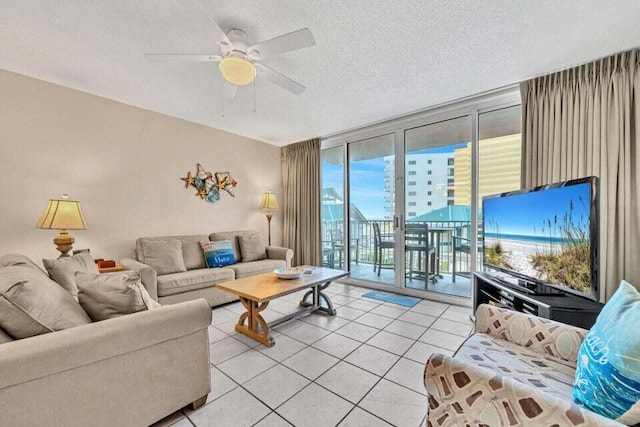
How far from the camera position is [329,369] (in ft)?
5.94

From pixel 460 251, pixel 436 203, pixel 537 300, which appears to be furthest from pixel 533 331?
pixel 436 203

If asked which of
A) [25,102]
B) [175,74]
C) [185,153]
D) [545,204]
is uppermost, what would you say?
[175,74]

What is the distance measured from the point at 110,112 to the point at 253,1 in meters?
2.47

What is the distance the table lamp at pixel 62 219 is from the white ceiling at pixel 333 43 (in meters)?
1.27


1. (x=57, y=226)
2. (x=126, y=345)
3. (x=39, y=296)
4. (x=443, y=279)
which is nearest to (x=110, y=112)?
(x=57, y=226)

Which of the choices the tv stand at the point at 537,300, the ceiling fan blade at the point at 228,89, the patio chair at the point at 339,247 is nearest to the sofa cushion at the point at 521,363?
the tv stand at the point at 537,300

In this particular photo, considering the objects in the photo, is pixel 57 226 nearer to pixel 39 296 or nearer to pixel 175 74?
pixel 39 296

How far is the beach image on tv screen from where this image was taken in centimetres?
152

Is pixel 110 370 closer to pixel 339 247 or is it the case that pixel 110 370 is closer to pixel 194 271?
pixel 194 271

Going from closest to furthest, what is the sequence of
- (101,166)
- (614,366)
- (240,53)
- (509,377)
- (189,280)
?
1. (614,366)
2. (509,377)
3. (240,53)
4. (189,280)
5. (101,166)

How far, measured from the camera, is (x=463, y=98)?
2.96m

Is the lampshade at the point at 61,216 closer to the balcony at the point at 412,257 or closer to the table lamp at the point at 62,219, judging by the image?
the table lamp at the point at 62,219

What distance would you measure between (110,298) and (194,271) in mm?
1845

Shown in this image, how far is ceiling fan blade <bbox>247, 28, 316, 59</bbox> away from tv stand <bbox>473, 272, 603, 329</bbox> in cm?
223
